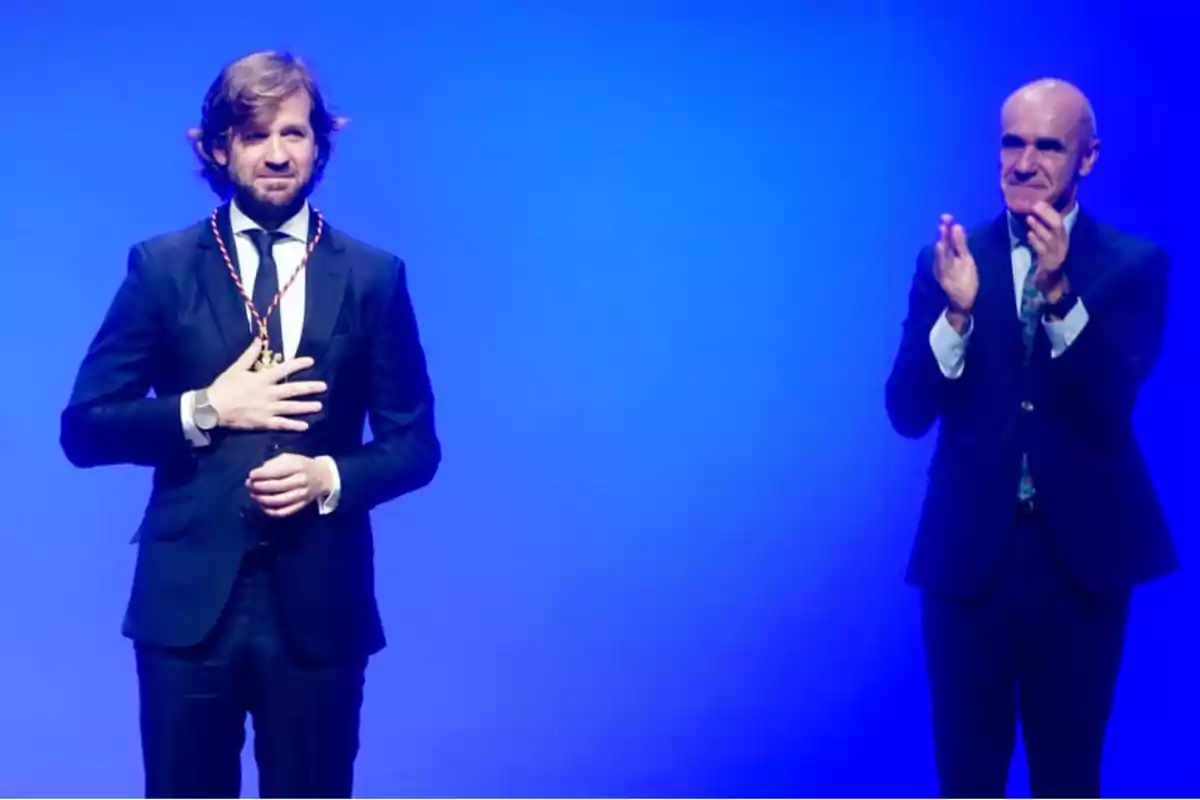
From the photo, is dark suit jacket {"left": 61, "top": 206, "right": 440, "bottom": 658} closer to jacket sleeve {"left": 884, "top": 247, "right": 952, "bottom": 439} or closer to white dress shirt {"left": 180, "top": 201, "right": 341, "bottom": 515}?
white dress shirt {"left": 180, "top": 201, "right": 341, "bottom": 515}

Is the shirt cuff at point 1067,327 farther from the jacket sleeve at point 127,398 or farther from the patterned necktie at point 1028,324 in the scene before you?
the jacket sleeve at point 127,398

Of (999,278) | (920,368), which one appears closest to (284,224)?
(920,368)

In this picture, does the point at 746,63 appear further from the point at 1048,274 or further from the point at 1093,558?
the point at 1093,558

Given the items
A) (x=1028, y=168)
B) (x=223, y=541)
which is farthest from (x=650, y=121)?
(x=223, y=541)

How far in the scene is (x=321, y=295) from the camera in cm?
239

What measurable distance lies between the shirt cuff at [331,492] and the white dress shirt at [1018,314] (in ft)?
3.18

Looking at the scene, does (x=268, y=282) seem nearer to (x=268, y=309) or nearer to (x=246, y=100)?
(x=268, y=309)

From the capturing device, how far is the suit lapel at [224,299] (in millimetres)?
2363

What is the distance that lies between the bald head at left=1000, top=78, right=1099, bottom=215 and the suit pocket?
4.61 feet

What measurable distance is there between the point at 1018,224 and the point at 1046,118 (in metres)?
0.18

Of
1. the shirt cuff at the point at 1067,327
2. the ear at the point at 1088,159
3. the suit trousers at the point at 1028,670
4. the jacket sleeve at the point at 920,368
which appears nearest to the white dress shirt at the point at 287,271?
the jacket sleeve at the point at 920,368

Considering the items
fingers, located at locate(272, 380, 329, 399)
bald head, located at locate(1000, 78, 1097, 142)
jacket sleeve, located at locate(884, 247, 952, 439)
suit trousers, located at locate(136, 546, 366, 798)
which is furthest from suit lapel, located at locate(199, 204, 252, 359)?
bald head, located at locate(1000, 78, 1097, 142)

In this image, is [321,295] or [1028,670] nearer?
[321,295]

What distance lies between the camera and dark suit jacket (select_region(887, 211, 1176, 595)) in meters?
2.55
